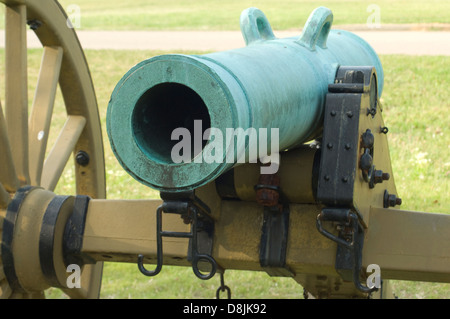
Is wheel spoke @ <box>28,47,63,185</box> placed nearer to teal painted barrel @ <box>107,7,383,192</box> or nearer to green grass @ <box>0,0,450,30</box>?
teal painted barrel @ <box>107,7,383,192</box>

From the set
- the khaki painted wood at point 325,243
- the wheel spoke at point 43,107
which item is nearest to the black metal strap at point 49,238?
the khaki painted wood at point 325,243

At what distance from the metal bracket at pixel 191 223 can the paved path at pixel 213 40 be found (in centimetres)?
668

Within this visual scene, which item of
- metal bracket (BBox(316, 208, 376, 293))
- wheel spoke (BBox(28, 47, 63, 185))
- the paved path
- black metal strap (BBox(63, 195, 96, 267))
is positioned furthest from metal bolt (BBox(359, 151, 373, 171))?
the paved path

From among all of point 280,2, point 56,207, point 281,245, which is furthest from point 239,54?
point 280,2

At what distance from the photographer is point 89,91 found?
4.87 meters

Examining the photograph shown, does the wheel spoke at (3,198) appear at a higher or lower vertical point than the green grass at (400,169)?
higher

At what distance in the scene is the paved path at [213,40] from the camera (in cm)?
1045

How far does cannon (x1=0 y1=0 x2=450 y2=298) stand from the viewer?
2729mm

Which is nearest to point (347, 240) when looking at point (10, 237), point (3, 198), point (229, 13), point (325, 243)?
point (325, 243)

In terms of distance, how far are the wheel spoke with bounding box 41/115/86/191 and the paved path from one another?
222 inches

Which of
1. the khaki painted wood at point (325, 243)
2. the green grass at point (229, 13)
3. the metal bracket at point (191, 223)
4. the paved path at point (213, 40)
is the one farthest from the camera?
the green grass at point (229, 13)

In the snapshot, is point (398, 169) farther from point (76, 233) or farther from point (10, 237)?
point (10, 237)

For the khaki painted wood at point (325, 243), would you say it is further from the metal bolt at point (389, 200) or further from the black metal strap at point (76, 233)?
the black metal strap at point (76, 233)

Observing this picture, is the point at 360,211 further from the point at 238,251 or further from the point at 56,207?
the point at 56,207
